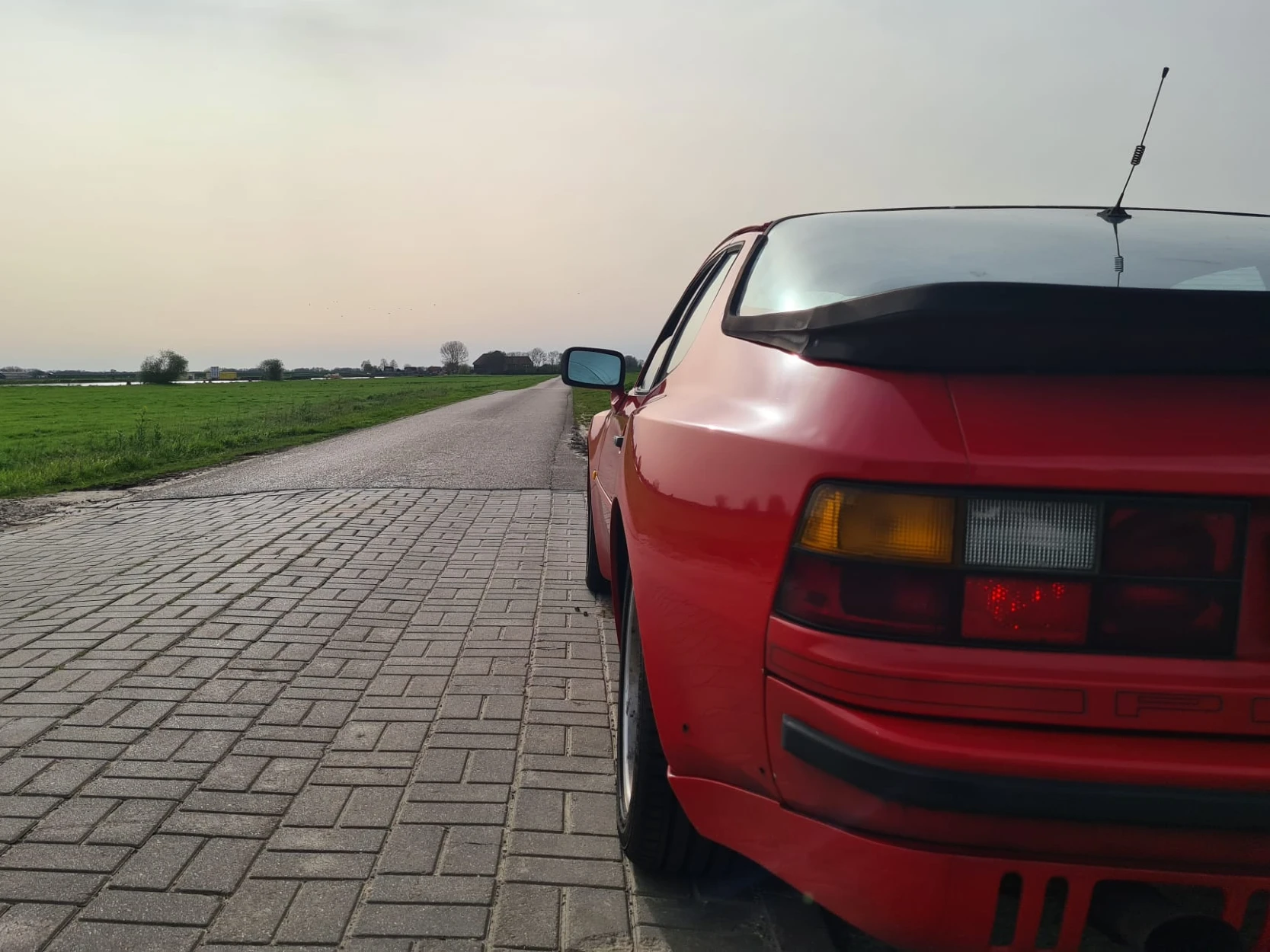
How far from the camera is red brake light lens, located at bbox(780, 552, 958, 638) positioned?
1.62 meters

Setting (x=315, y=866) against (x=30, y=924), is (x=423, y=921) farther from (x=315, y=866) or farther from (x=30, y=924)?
(x=30, y=924)

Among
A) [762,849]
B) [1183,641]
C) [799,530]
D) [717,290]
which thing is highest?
[717,290]

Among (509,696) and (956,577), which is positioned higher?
(956,577)

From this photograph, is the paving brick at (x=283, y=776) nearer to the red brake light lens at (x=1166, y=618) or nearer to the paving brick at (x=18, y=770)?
the paving brick at (x=18, y=770)

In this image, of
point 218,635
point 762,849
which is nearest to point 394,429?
point 218,635

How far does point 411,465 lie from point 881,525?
12358 mm

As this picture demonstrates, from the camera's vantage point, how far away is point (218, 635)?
15.9 feet

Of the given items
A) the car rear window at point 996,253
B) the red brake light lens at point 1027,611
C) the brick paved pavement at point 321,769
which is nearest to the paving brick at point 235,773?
the brick paved pavement at point 321,769

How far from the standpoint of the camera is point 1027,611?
1.59 metres

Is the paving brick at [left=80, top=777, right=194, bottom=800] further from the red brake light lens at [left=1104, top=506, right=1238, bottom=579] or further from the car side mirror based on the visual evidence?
the red brake light lens at [left=1104, top=506, right=1238, bottom=579]

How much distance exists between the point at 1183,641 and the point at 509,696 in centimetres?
292

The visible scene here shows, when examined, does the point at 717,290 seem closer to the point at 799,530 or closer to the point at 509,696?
the point at 799,530

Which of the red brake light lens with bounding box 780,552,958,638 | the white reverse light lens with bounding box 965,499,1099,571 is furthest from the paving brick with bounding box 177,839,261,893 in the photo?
the white reverse light lens with bounding box 965,499,1099,571

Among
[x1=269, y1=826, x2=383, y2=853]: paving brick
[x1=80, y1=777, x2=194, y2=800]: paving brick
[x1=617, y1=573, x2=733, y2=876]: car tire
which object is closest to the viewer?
[x1=617, y1=573, x2=733, y2=876]: car tire
